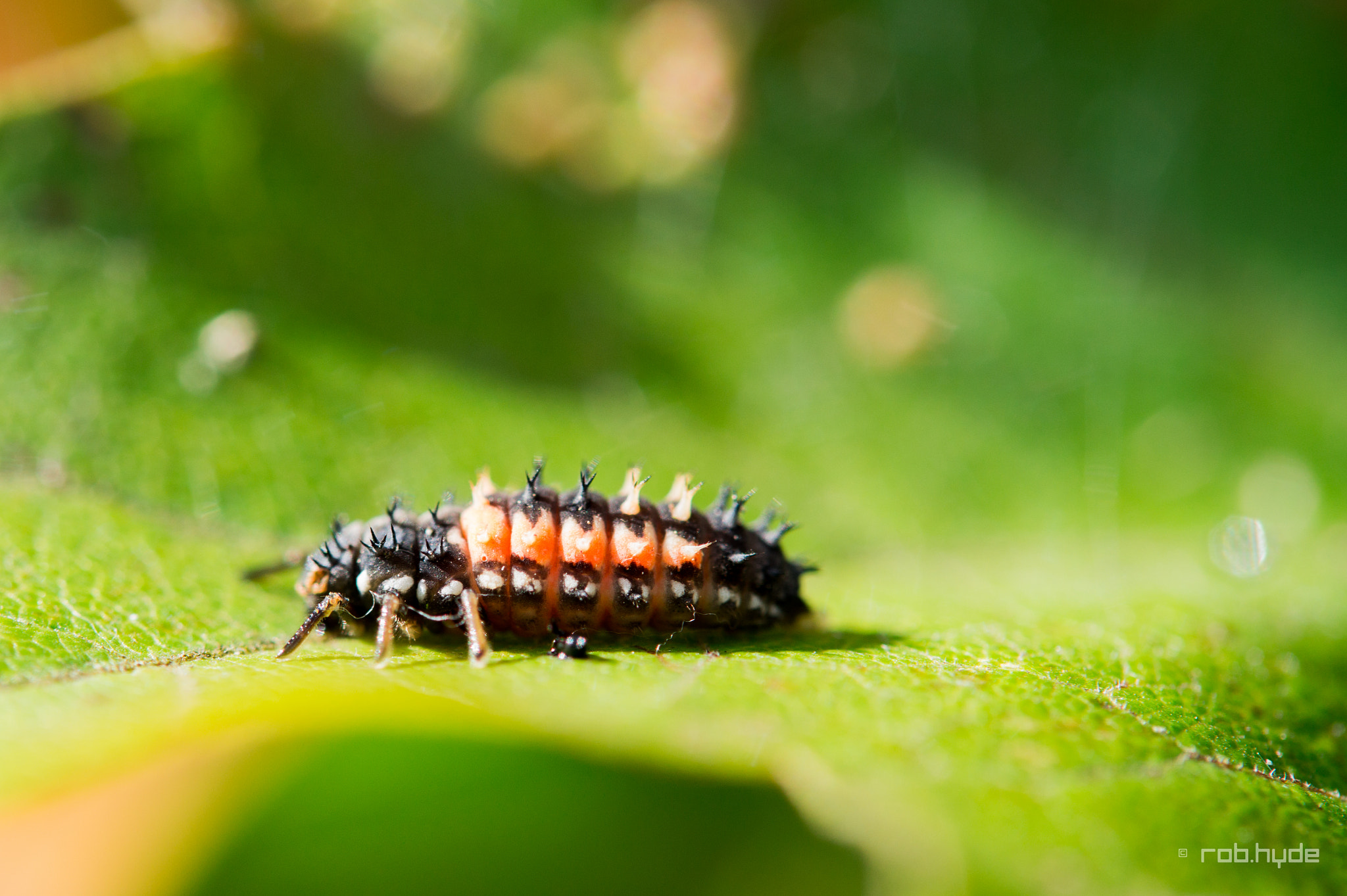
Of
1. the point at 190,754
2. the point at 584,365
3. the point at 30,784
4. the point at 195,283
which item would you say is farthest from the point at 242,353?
the point at 30,784

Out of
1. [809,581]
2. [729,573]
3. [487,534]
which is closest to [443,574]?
[487,534]

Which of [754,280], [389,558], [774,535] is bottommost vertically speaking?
[389,558]

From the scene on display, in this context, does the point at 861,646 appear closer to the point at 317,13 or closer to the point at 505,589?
the point at 505,589

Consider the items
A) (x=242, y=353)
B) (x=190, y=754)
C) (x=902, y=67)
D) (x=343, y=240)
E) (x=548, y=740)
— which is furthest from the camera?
(x=902, y=67)

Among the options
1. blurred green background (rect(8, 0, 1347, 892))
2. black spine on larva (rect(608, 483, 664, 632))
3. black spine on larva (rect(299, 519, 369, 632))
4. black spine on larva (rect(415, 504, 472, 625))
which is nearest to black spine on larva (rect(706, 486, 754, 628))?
black spine on larva (rect(608, 483, 664, 632))

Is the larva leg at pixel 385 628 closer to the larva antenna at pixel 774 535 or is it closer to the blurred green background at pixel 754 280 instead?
the blurred green background at pixel 754 280

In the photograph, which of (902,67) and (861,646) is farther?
(902,67)

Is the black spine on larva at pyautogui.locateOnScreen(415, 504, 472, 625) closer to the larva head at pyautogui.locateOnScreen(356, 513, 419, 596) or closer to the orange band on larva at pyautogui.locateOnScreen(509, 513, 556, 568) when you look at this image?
the larva head at pyautogui.locateOnScreen(356, 513, 419, 596)

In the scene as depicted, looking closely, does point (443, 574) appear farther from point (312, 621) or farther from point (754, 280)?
point (754, 280)
